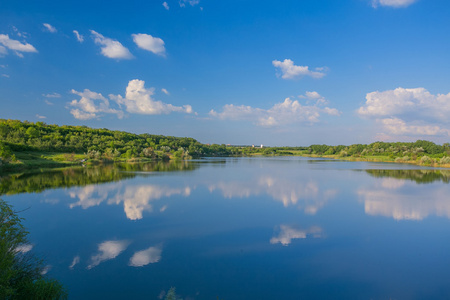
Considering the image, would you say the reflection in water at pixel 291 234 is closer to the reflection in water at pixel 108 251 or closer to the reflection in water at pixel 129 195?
the reflection in water at pixel 108 251

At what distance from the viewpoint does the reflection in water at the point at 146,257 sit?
8545 millimetres

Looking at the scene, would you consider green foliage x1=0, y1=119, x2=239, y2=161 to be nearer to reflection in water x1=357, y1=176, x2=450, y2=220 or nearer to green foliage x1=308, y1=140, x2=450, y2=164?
reflection in water x1=357, y1=176, x2=450, y2=220

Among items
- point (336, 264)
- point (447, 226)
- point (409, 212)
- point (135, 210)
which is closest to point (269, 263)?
point (336, 264)

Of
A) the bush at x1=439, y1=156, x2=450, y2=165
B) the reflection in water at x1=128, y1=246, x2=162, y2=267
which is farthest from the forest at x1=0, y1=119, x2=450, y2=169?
the reflection in water at x1=128, y1=246, x2=162, y2=267

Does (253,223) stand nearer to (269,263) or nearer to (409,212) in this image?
(269,263)

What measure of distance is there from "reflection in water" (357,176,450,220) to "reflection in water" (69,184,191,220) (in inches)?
586

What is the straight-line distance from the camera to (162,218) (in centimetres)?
1427

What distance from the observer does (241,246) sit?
33.9ft

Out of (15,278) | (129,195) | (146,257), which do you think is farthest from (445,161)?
(15,278)

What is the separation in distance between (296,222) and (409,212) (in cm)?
866

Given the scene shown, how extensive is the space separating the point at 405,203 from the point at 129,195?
21951 mm

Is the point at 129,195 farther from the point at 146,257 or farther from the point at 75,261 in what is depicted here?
the point at 146,257

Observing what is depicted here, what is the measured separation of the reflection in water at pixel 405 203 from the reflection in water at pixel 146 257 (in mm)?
13756

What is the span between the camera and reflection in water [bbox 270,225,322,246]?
1102 centimetres
